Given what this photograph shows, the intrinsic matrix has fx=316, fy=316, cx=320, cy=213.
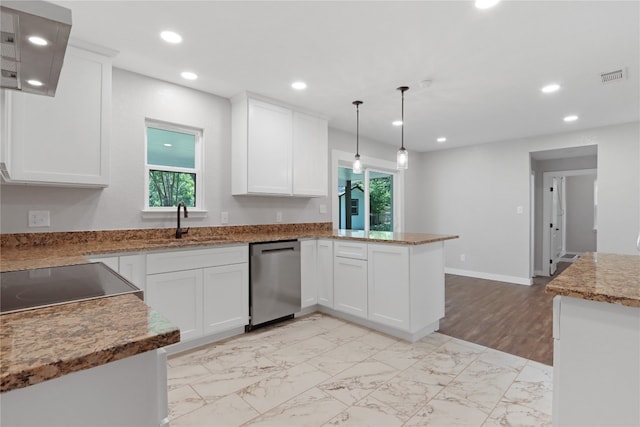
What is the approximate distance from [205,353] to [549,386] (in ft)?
8.18

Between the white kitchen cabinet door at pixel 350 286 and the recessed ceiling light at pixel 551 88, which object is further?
the white kitchen cabinet door at pixel 350 286

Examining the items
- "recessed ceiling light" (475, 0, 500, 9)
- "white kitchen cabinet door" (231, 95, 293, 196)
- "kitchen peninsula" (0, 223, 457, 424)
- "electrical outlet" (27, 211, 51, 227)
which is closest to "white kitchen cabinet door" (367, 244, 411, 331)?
"kitchen peninsula" (0, 223, 457, 424)

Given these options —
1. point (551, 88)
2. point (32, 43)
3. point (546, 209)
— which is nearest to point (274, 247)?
point (32, 43)

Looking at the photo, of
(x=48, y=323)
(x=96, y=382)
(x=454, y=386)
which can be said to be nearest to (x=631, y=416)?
(x=454, y=386)

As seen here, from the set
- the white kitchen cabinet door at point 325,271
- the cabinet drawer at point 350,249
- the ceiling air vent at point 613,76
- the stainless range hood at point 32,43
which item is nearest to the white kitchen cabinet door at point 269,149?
the white kitchen cabinet door at point 325,271

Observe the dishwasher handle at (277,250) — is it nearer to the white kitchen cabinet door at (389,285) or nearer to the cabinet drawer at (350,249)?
the cabinet drawer at (350,249)

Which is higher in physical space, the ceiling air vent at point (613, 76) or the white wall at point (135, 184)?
the ceiling air vent at point (613, 76)

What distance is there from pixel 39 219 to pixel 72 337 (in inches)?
91.4

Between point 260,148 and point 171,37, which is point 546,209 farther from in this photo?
point 171,37

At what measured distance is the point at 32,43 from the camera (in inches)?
38.2

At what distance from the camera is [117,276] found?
130cm

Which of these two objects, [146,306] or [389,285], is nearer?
[146,306]

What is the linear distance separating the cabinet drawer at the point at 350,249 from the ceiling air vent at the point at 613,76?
2595 millimetres

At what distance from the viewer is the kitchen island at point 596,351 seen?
102 centimetres
